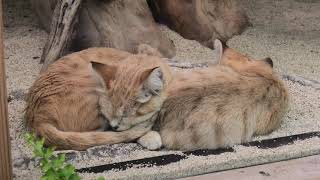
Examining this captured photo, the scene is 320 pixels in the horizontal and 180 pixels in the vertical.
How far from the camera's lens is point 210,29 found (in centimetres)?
498

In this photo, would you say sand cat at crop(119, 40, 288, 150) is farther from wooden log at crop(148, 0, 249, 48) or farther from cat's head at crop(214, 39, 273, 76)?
wooden log at crop(148, 0, 249, 48)

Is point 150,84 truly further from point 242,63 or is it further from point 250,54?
point 250,54

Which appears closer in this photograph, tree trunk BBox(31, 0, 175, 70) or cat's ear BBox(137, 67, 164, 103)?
cat's ear BBox(137, 67, 164, 103)

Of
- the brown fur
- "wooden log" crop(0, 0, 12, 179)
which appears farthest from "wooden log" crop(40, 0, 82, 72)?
"wooden log" crop(0, 0, 12, 179)

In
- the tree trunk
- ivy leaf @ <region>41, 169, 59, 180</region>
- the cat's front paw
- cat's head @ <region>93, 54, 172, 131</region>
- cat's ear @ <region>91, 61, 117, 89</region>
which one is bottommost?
the cat's front paw

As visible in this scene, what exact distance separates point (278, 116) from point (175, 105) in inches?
25.0

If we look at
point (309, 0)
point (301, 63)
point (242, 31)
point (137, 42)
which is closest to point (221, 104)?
point (137, 42)

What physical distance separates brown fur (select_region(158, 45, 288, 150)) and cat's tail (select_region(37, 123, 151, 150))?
0.20 meters

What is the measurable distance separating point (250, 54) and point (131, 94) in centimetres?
192

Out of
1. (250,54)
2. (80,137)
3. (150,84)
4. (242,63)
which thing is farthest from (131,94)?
(250,54)

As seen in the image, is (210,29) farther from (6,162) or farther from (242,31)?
(6,162)

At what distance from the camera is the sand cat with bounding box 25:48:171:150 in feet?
10.6

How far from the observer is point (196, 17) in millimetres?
4910

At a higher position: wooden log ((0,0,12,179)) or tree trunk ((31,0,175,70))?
tree trunk ((31,0,175,70))
